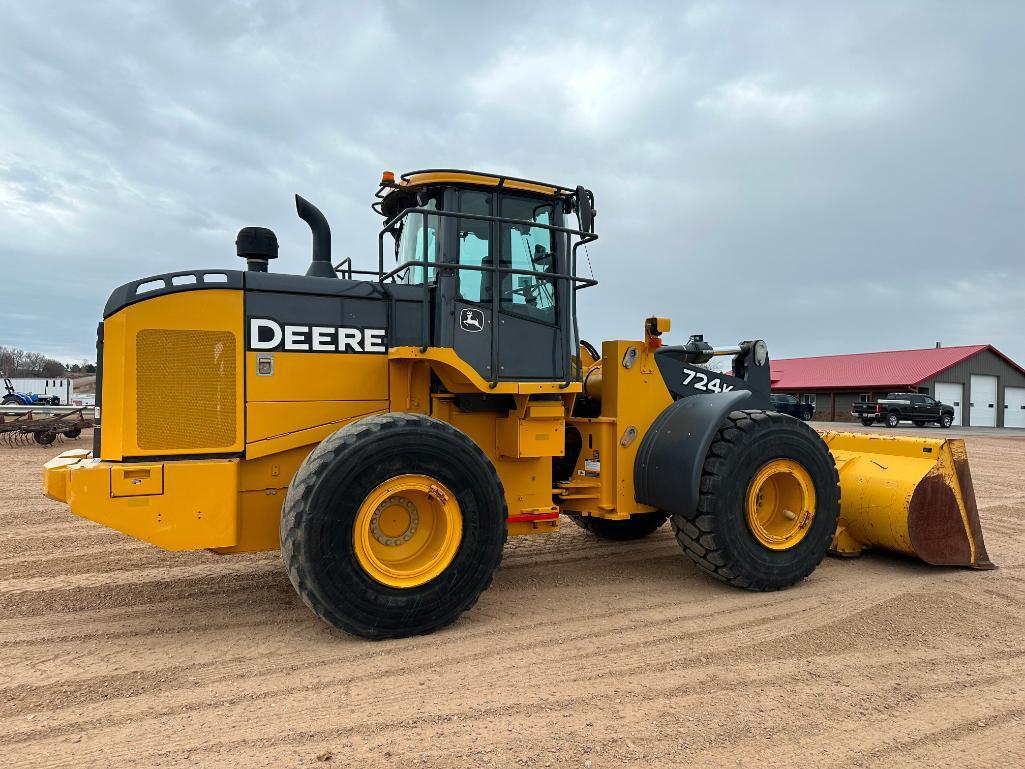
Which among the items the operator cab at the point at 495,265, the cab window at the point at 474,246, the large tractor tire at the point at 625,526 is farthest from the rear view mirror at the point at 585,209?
the large tractor tire at the point at 625,526

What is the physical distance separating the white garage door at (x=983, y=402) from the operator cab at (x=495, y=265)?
4477 centimetres

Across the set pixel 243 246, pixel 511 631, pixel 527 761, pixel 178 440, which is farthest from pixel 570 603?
pixel 243 246

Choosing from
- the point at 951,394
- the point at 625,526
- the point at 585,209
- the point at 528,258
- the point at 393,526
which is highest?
the point at 585,209

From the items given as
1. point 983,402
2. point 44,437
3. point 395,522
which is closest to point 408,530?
point 395,522

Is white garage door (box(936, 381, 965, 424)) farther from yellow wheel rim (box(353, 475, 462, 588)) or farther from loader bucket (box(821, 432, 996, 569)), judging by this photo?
yellow wheel rim (box(353, 475, 462, 588))

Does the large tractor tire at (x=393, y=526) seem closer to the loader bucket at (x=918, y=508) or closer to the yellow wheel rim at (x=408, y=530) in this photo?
the yellow wheel rim at (x=408, y=530)

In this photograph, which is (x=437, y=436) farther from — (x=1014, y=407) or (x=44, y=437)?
(x=1014, y=407)

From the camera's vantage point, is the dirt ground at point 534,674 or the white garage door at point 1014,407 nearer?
the dirt ground at point 534,674

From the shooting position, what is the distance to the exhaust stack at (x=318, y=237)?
16.8ft

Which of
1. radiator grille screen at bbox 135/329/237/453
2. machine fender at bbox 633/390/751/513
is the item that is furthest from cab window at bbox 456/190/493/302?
machine fender at bbox 633/390/751/513

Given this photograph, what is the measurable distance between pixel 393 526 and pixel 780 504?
3.32 m

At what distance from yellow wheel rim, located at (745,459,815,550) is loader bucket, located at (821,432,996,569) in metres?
0.93

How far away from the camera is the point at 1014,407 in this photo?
141ft

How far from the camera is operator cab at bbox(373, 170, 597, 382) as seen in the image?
4930 mm
